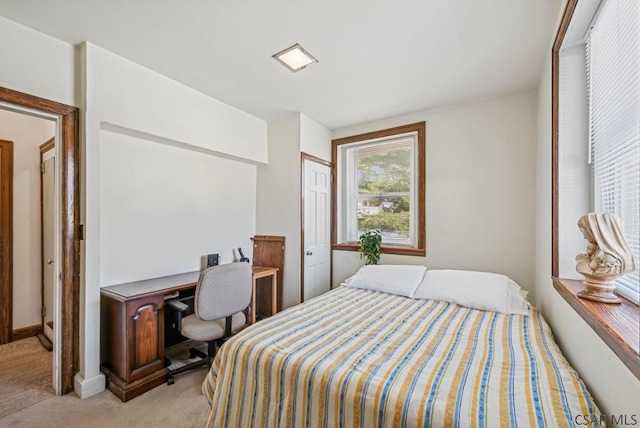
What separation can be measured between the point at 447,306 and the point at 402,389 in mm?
1357

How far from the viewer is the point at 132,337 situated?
207 cm

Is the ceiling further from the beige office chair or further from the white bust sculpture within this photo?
the beige office chair

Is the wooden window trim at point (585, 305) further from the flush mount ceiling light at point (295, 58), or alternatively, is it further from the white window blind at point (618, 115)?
the flush mount ceiling light at point (295, 58)

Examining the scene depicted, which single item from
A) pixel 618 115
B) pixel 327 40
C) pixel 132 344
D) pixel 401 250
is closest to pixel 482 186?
pixel 401 250

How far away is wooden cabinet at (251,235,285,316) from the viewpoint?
340 centimetres

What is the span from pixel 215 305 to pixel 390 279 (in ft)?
5.22

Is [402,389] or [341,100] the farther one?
[341,100]

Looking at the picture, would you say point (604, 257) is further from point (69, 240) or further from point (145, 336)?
point (69, 240)

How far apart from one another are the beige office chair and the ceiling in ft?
5.61

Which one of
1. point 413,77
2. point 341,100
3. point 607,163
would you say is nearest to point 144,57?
point 341,100

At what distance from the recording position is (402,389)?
1095mm

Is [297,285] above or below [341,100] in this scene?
below

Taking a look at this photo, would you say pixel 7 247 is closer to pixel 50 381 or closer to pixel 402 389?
pixel 50 381

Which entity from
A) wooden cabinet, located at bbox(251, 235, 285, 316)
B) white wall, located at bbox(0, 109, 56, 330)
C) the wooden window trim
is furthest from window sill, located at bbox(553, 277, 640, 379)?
white wall, located at bbox(0, 109, 56, 330)
